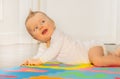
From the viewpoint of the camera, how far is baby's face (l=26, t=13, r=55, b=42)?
1258 mm

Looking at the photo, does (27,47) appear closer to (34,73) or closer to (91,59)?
(91,59)

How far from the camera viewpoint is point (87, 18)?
5.29ft

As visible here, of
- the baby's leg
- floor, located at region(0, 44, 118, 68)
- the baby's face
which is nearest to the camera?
the baby's leg

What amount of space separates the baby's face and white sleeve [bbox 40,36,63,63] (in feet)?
0.19

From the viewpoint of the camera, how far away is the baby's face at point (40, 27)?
4.13ft

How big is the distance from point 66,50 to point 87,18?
16.2 inches

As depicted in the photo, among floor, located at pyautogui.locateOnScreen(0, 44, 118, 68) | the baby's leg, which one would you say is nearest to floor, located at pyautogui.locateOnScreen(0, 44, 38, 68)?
floor, located at pyautogui.locateOnScreen(0, 44, 118, 68)

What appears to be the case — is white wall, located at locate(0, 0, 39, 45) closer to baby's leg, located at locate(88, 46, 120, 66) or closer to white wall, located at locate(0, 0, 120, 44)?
white wall, located at locate(0, 0, 120, 44)

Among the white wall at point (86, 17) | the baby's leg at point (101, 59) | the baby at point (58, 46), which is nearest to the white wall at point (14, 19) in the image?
the white wall at point (86, 17)

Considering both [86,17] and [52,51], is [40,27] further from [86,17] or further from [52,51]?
[86,17]

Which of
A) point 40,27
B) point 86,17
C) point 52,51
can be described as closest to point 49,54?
point 52,51

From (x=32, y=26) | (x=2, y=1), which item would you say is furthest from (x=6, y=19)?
(x=32, y=26)

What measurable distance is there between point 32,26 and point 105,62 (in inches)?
14.7

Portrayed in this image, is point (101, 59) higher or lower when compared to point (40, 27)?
lower
